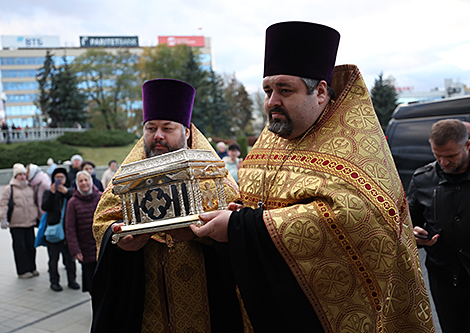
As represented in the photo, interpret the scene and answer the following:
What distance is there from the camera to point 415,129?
6.70m

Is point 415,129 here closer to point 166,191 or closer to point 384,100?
point 166,191

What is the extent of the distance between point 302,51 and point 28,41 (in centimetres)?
9864

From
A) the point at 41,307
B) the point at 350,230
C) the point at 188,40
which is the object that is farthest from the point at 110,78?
the point at 350,230

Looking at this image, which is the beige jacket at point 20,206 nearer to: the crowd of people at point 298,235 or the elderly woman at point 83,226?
the elderly woman at point 83,226

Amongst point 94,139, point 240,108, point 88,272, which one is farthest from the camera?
point 240,108

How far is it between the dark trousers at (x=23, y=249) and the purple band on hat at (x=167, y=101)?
5982 mm

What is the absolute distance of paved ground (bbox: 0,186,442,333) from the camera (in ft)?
17.8

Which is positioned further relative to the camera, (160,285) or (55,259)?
(55,259)

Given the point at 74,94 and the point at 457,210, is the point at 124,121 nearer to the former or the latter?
the point at 74,94

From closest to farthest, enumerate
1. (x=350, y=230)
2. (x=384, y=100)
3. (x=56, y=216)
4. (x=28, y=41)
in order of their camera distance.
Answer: (x=350, y=230), (x=56, y=216), (x=384, y=100), (x=28, y=41)

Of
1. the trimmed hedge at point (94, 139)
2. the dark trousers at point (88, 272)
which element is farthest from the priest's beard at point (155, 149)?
the trimmed hedge at point (94, 139)

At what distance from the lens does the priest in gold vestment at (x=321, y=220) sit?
1882mm

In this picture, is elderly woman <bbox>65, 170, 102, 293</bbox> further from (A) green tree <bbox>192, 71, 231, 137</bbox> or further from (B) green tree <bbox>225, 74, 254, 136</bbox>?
(B) green tree <bbox>225, 74, 254, 136</bbox>

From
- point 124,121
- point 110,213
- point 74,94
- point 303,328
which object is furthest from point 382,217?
point 124,121
